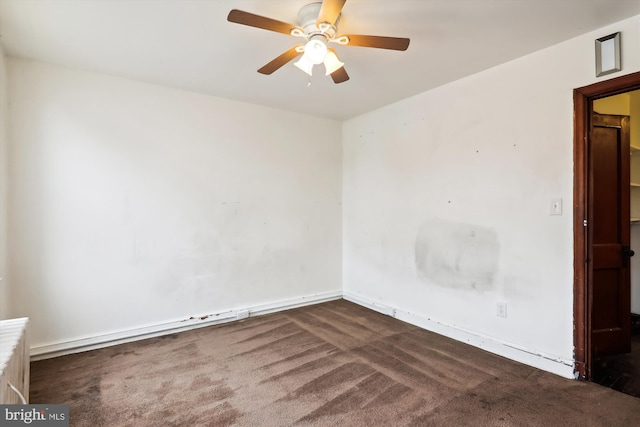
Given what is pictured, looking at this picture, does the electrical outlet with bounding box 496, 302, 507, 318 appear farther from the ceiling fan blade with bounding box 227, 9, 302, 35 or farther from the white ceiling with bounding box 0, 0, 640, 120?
the ceiling fan blade with bounding box 227, 9, 302, 35

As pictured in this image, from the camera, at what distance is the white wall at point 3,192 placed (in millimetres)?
2444

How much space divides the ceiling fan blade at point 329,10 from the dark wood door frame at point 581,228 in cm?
185

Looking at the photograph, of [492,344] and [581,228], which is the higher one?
[581,228]

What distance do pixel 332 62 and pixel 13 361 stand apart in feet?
7.86

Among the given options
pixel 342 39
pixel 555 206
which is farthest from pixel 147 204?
pixel 555 206

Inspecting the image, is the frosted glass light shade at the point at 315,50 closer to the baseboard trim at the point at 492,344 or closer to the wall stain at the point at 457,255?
the wall stain at the point at 457,255

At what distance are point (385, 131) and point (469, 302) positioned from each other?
2076 mm

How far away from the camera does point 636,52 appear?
2.08 metres

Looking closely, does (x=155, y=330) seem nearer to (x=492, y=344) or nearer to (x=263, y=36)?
(x=263, y=36)

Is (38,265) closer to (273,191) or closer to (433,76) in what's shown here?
(273,191)

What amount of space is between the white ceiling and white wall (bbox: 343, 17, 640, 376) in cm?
26

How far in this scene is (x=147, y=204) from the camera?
316 cm

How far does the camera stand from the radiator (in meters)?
1.42

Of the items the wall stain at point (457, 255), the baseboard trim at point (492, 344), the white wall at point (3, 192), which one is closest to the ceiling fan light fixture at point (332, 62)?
the wall stain at point (457, 255)
